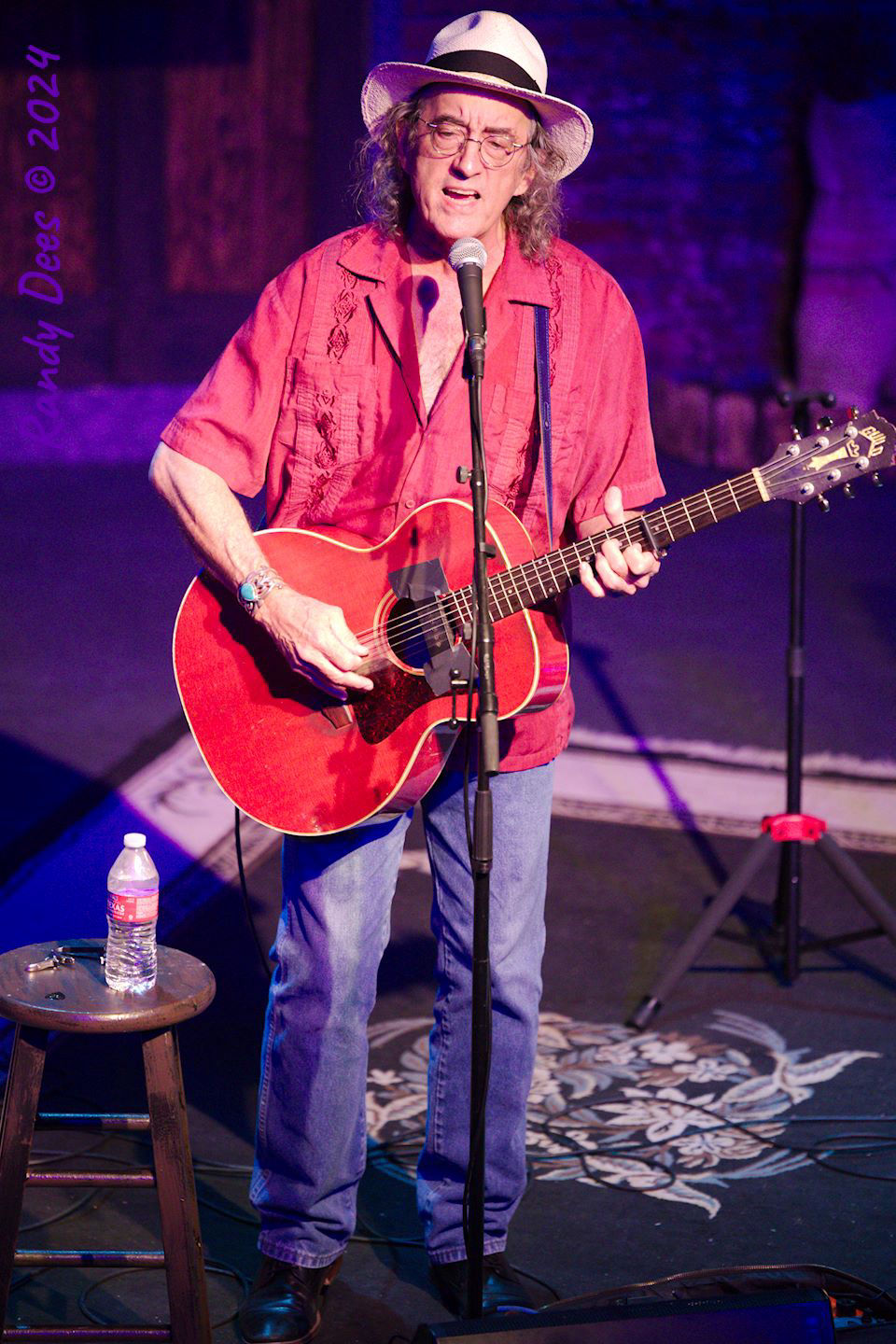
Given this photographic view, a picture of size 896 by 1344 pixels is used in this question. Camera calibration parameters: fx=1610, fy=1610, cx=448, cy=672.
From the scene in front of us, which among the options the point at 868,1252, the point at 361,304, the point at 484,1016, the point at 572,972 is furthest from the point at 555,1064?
the point at 361,304

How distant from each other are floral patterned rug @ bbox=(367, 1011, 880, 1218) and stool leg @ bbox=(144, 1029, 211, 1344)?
3.34ft

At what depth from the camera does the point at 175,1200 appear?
2.44 metres

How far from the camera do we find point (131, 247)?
10.7 meters

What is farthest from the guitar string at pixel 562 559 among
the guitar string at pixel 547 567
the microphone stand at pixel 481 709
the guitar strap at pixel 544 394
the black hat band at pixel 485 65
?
the black hat band at pixel 485 65

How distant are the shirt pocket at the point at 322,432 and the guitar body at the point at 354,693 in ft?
0.25

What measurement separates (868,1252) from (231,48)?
374 inches

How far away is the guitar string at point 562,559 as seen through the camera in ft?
8.55

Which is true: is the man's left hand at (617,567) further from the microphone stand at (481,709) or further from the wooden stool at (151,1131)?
the wooden stool at (151,1131)

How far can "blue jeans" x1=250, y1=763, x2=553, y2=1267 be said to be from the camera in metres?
2.78

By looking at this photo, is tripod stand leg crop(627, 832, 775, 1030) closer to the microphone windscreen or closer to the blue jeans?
the blue jeans

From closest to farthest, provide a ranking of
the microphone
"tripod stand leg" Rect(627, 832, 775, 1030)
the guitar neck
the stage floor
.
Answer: the microphone < the guitar neck < the stage floor < "tripod stand leg" Rect(627, 832, 775, 1030)

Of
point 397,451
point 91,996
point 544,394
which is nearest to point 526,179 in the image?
point 544,394

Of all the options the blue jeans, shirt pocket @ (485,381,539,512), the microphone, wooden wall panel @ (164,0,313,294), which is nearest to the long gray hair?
shirt pocket @ (485,381,539,512)

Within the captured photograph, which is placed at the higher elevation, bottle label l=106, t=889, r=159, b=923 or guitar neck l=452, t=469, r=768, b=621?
guitar neck l=452, t=469, r=768, b=621
